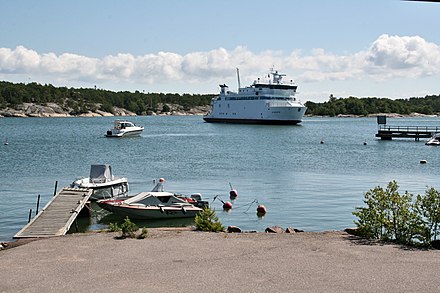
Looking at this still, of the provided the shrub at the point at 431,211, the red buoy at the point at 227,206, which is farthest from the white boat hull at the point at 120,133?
the shrub at the point at 431,211

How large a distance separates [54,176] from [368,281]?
A: 31.7 m

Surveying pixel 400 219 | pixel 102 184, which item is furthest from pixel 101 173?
pixel 400 219

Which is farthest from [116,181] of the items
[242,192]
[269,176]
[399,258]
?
[399,258]

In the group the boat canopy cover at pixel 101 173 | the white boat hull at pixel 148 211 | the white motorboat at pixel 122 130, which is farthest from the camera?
the white motorboat at pixel 122 130

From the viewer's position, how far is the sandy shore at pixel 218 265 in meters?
10.7

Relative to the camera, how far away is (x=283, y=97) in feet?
405

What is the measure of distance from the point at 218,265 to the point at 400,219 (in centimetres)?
529

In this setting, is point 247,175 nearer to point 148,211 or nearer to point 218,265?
point 148,211

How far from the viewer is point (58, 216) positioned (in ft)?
68.2

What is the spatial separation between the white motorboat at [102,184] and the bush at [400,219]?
15755mm

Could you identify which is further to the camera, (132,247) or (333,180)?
(333,180)

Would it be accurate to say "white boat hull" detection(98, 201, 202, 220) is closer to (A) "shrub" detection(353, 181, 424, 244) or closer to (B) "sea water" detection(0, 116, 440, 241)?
(B) "sea water" detection(0, 116, 440, 241)

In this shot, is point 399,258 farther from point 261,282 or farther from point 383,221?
point 261,282

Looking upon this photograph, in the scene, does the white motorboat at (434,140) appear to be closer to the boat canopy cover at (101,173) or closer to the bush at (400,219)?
the boat canopy cover at (101,173)
